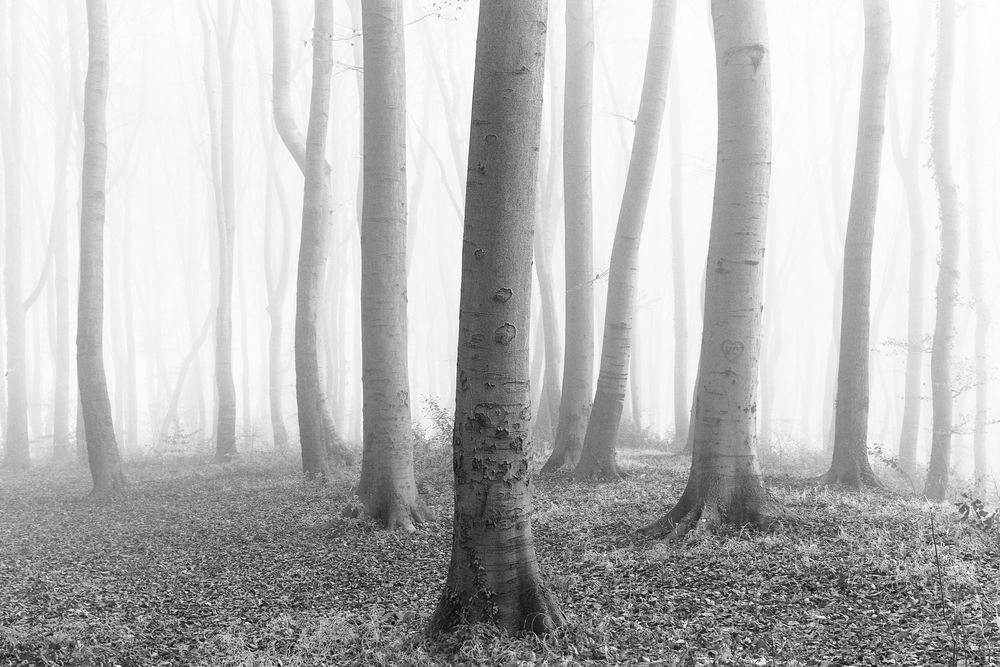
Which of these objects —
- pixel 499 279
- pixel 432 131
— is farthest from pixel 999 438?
pixel 499 279

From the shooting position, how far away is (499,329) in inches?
179

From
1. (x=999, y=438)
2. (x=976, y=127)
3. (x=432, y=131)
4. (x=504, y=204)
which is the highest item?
(x=432, y=131)

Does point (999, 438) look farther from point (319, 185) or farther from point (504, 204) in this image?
point (504, 204)

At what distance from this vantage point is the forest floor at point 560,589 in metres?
4.45

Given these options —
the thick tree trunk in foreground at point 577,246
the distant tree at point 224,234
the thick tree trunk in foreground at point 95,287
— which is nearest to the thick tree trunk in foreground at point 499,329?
the thick tree trunk in foreground at point 577,246

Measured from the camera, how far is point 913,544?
5.80 metres

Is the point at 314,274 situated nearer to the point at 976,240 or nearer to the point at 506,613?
the point at 506,613

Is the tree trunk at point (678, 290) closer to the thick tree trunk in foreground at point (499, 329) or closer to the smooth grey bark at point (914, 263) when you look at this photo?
the smooth grey bark at point (914, 263)

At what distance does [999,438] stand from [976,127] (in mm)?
32273

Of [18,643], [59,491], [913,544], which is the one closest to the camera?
[18,643]

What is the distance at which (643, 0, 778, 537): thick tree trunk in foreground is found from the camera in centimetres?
662

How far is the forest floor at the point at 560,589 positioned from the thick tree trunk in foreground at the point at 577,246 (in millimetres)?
1885

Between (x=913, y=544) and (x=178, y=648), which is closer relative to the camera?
(x=178, y=648)

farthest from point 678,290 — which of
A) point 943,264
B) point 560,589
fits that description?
point 560,589
